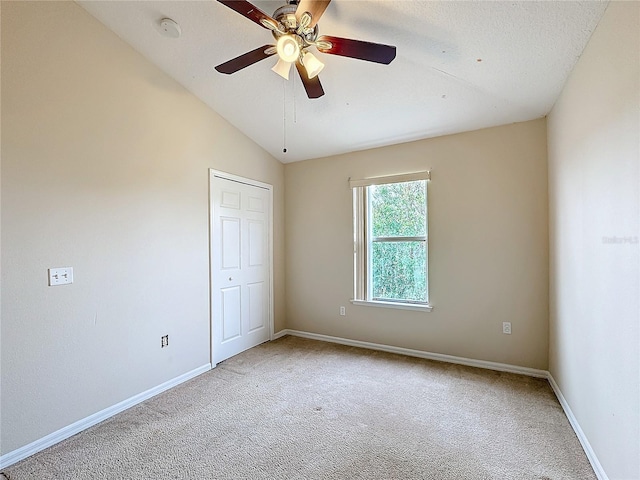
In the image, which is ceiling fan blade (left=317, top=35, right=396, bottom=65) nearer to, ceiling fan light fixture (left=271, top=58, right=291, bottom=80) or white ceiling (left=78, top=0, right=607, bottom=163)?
ceiling fan light fixture (left=271, top=58, right=291, bottom=80)

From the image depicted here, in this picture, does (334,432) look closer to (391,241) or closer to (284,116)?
(391,241)

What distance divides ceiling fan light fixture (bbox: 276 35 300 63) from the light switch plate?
79.2 inches

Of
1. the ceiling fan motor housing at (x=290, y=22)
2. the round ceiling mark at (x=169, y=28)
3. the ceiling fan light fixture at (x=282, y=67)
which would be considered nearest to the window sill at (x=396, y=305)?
the ceiling fan light fixture at (x=282, y=67)

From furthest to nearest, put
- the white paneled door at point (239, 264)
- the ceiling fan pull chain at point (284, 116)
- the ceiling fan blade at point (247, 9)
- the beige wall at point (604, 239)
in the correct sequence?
the white paneled door at point (239, 264), the ceiling fan pull chain at point (284, 116), the ceiling fan blade at point (247, 9), the beige wall at point (604, 239)

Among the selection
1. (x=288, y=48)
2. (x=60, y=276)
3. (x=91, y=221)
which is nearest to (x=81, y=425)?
(x=60, y=276)

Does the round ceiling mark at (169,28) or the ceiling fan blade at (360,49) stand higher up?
the round ceiling mark at (169,28)

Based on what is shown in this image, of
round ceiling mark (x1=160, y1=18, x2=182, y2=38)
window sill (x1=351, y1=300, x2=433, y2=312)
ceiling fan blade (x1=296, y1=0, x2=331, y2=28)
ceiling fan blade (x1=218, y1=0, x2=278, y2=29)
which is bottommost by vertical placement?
window sill (x1=351, y1=300, x2=433, y2=312)

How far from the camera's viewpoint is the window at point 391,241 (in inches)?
135

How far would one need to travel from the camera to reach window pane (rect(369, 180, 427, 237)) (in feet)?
11.3

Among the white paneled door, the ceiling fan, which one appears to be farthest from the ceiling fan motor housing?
the white paneled door

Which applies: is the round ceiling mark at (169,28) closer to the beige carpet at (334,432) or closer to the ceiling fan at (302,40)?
the ceiling fan at (302,40)

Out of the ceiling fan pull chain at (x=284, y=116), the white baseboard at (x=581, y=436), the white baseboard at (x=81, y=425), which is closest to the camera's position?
the white baseboard at (x=581, y=436)

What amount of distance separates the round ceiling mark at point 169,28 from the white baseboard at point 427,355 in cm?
340

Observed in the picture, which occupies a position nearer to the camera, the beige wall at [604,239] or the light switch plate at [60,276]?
the beige wall at [604,239]
